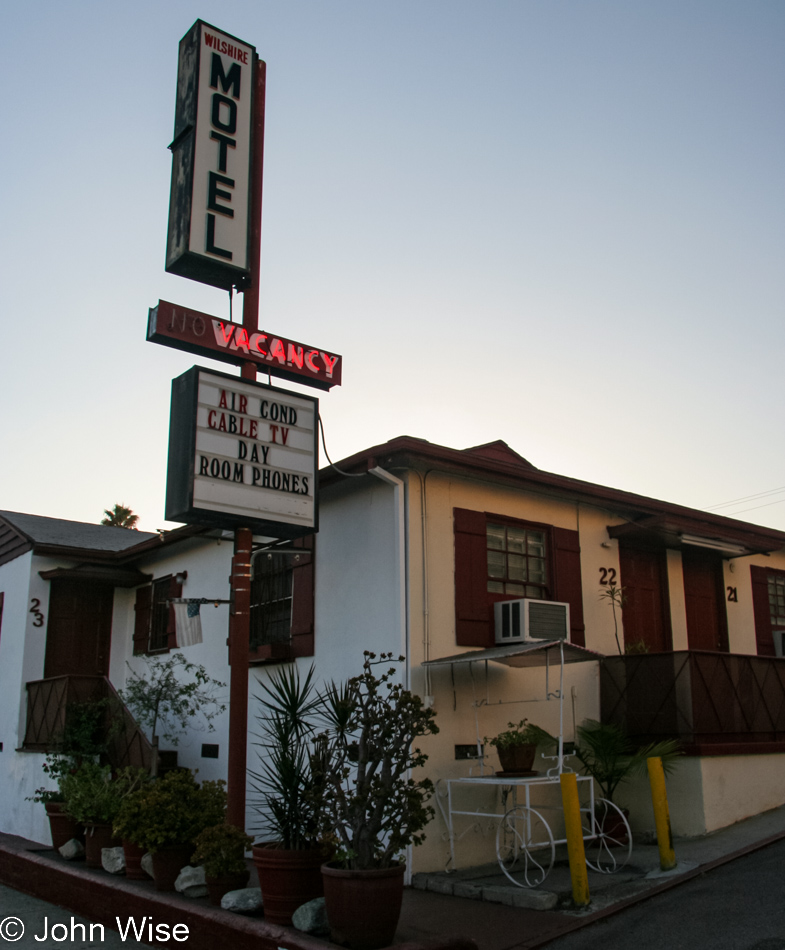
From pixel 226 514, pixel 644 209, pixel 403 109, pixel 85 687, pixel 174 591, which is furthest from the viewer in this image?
pixel 174 591

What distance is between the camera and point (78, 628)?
1541 cm

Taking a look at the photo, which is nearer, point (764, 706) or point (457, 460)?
point (457, 460)

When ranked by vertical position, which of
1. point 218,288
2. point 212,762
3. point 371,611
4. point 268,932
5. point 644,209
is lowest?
point 268,932

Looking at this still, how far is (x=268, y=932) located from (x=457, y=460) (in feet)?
17.2

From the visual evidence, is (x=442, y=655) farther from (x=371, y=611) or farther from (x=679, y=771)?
(x=679, y=771)

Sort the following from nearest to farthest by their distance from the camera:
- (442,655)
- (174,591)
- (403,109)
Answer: (442,655)
(403,109)
(174,591)

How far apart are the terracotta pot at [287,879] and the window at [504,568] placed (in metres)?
3.51

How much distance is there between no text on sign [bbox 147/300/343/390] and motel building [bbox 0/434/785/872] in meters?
0.69

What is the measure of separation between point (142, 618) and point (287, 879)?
9.21 meters

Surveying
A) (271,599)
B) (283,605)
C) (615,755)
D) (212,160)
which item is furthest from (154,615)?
(615,755)

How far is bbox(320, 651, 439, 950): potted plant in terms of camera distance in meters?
6.25

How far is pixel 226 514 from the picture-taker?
8625 millimetres

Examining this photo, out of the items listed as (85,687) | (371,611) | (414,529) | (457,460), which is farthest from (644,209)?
(85,687)

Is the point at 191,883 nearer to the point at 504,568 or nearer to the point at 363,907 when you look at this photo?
the point at 363,907
